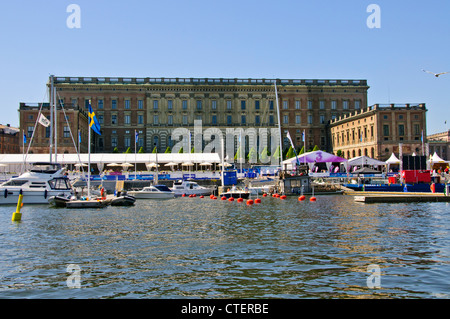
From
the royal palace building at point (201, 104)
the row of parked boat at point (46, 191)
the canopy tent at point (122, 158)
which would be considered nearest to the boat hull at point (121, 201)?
the row of parked boat at point (46, 191)

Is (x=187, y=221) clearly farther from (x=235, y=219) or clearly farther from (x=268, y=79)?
(x=268, y=79)

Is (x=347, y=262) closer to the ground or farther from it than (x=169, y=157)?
closer to the ground

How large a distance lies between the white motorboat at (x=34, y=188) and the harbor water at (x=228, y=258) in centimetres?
1424

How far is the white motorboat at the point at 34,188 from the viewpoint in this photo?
42500 mm

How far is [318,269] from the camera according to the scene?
14703 mm

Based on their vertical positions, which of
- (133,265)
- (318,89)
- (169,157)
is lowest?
(133,265)

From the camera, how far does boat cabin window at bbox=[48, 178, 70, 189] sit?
4450cm

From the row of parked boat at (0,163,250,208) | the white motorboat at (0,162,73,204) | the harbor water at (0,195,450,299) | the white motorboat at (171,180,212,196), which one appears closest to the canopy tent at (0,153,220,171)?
the white motorboat at (171,180,212,196)

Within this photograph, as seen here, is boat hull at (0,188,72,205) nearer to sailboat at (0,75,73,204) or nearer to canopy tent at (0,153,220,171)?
sailboat at (0,75,73,204)

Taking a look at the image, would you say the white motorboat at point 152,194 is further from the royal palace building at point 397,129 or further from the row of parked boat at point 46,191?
the royal palace building at point 397,129

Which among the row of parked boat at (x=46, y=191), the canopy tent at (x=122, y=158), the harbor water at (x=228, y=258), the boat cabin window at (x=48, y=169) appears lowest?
the harbor water at (x=228, y=258)

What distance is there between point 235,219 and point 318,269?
50.7 feet

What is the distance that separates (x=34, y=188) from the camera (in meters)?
43.2
